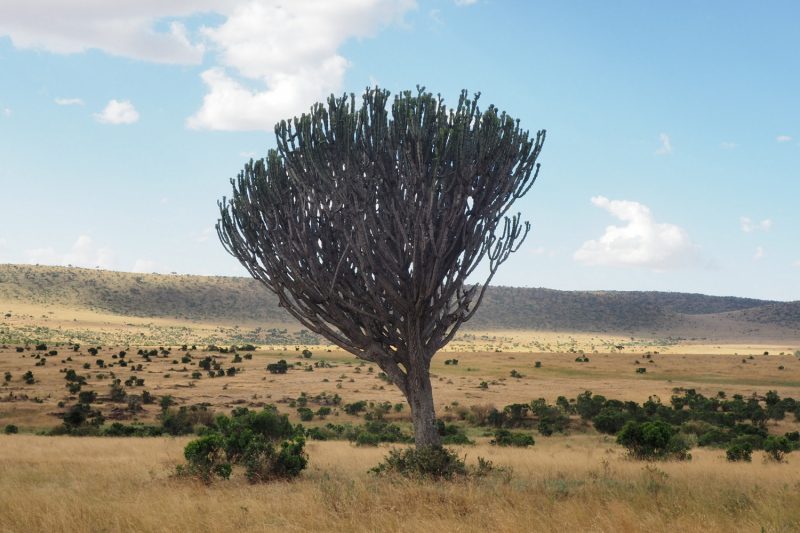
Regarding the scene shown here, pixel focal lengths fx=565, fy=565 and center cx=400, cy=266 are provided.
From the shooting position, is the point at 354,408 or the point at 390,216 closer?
the point at 390,216

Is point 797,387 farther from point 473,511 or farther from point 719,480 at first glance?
point 473,511

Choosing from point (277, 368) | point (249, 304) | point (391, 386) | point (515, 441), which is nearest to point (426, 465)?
point (515, 441)

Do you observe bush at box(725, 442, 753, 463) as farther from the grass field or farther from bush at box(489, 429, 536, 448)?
Result: bush at box(489, 429, 536, 448)

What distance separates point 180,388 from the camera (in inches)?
1371

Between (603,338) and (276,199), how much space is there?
368 ft

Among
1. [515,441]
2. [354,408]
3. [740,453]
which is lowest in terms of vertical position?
[354,408]

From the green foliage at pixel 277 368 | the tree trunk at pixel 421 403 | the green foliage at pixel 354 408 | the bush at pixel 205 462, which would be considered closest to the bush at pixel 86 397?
the green foliage at pixel 354 408

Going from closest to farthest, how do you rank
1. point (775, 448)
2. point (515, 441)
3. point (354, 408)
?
→ point (775, 448)
point (515, 441)
point (354, 408)

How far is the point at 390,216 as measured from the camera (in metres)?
11.3

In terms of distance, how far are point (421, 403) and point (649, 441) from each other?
30.2ft

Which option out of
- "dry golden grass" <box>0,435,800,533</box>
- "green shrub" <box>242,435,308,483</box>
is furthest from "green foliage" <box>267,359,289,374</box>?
"dry golden grass" <box>0,435,800,533</box>

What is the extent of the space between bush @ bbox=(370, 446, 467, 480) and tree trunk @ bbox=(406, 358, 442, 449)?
411 mm

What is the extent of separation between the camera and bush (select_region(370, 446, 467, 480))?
10.2 metres

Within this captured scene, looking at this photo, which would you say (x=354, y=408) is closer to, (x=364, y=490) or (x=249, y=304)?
(x=364, y=490)
